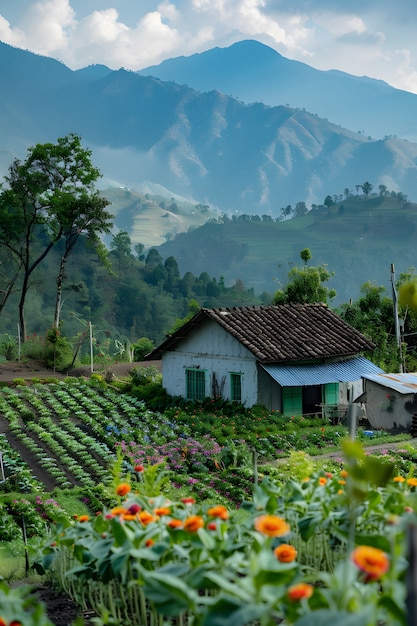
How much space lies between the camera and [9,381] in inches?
1211

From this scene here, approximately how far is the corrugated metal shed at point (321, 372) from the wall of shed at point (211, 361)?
0.87m

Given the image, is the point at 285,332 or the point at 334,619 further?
the point at 285,332

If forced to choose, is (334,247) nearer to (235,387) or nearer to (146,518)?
(235,387)

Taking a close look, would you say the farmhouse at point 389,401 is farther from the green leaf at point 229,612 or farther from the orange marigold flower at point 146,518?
the green leaf at point 229,612

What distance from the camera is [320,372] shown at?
24969 mm

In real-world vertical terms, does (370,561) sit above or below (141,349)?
below

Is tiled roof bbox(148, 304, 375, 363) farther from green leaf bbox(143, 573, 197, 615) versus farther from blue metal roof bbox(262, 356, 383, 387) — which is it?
green leaf bbox(143, 573, 197, 615)

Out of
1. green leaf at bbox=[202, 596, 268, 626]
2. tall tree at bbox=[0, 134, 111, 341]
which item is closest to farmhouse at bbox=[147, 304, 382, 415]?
tall tree at bbox=[0, 134, 111, 341]

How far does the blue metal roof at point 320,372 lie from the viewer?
23.9 meters

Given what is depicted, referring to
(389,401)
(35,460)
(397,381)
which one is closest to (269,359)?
(389,401)

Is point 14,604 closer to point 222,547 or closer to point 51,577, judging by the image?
point 222,547

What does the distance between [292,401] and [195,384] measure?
12.2 ft

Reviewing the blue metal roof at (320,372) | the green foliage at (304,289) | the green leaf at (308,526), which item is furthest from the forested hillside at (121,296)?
the green leaf at (308,526)

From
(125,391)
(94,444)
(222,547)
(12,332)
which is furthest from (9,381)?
(12,332)
